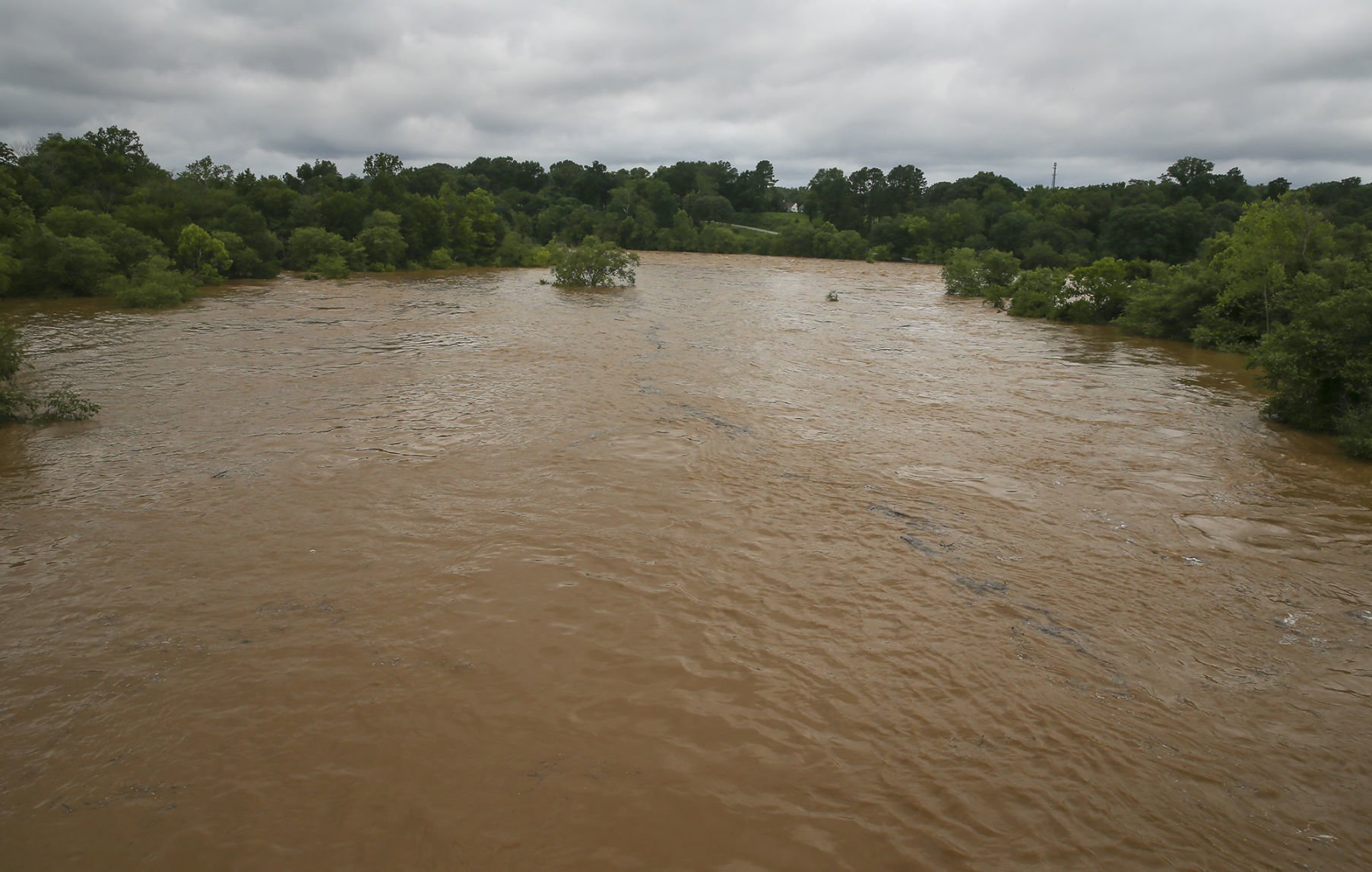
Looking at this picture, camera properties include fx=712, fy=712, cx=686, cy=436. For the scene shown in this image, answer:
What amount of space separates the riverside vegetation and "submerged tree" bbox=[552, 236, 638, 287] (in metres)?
0.47

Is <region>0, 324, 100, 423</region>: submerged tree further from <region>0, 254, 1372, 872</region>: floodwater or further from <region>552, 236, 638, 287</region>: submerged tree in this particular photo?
<region>552, 236, 638, 287</region>: submerged tree

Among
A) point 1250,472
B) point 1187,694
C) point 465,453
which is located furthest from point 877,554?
point 1250,472

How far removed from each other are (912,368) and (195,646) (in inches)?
607

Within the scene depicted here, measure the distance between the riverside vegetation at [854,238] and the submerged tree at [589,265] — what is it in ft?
1.53

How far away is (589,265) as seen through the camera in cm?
3391

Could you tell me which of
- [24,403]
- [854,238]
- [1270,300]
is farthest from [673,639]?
[854,238]

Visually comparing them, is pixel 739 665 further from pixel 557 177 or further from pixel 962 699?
pixel 557 177

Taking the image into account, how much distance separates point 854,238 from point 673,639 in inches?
2644

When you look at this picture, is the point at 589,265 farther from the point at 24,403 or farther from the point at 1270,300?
the point at 1270,300

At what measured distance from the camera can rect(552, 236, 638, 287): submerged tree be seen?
33875 mm

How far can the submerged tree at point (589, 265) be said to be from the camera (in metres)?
33.9

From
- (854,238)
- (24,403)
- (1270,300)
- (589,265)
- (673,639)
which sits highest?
(854,238)

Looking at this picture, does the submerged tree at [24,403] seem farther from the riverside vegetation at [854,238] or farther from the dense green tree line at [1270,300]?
the dense green tree line at [1270,300]

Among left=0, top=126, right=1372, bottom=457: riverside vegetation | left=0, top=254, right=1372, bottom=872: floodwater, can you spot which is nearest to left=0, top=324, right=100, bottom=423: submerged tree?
left=0, top=254, right=1372, bottom=872: floodwater
